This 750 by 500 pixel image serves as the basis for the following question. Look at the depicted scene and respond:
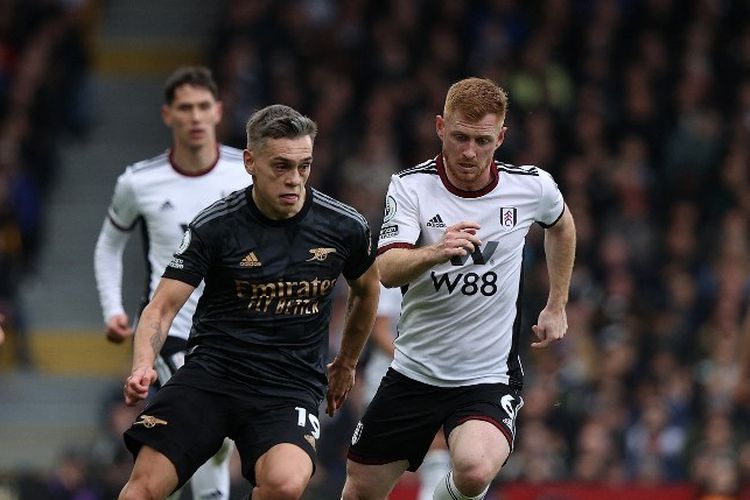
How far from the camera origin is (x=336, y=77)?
1778cm

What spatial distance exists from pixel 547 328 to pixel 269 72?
10096mm

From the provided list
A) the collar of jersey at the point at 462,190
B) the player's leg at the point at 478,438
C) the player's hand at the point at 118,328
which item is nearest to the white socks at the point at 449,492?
the player's leg at the point at 478,438

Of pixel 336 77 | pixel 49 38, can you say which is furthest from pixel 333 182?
pixel 49 38

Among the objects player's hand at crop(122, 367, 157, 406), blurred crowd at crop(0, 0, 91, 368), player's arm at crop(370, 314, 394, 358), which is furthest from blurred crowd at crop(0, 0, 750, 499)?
player's hand at crop(122, 367, 157, 406)

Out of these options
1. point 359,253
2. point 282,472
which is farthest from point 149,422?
point 359,253

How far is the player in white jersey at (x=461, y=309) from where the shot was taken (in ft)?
26.2

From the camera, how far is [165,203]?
30.9 feet

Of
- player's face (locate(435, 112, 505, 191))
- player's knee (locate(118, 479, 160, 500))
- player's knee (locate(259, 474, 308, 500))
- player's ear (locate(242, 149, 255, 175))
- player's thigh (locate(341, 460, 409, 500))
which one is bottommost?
player's thigh (locate(341, 460, 409, 500))

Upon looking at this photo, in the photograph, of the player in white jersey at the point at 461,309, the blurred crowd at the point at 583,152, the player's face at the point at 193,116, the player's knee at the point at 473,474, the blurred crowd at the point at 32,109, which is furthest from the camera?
the blurred crowd at the point at 32,109

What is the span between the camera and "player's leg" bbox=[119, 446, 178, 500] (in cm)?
738

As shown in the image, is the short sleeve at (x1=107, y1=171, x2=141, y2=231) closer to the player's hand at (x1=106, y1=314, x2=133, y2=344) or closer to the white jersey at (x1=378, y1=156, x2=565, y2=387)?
the player's hand at (x1=106, y1=314, x2=133, y2=344)

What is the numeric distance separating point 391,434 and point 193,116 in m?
2.33

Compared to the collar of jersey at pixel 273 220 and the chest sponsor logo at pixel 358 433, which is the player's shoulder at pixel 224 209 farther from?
the chest sponsor logo at pixel 358 433

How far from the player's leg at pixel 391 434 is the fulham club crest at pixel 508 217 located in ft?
2.95
